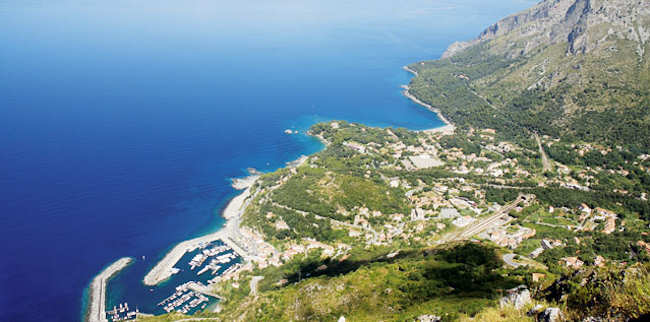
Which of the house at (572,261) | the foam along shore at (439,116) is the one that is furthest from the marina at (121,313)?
the foam along shore at (439,116)

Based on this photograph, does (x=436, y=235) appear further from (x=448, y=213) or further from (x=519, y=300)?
(x=519, y=300)

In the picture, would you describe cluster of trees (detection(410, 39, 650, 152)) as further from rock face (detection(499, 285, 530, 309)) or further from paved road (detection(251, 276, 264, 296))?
rock face (detection(499, 285, 530, 309))

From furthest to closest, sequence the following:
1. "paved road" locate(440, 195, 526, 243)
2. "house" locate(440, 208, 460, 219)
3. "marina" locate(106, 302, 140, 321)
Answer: "house" locate(440, 208, 460, 219), "paved road" locate(440, 195, 526, 243), "marina" locate(106, 302, 140, 321)

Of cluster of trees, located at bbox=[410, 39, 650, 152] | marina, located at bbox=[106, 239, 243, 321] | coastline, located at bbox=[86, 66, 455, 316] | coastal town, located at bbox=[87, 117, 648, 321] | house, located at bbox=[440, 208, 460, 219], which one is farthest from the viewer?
cluster of trees, located at bbox=[410, 39, 650, 152]

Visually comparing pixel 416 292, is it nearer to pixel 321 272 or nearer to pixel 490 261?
pixel 490 261

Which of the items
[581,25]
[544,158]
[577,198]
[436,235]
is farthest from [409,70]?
[436,235]

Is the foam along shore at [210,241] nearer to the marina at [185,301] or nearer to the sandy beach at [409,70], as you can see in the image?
the marina at [185,301]

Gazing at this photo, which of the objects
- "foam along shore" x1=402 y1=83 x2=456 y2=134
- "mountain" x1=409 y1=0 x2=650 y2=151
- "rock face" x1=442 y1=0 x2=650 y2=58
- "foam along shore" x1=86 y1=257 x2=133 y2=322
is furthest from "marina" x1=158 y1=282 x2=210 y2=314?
"rock face" x1=442 y1=0 x2=650 y2=58
